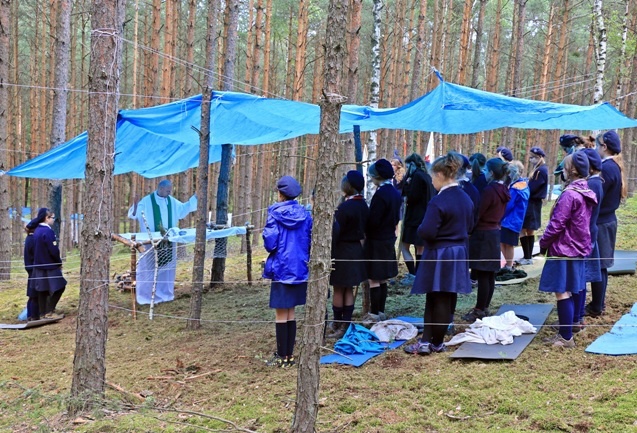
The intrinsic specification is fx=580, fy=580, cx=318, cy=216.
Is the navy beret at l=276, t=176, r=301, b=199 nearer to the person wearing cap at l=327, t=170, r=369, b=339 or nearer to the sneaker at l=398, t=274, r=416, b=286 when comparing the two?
the person wearing cap at l=327, t=170, r=369, b=339

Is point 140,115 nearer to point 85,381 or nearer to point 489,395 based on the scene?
point 85,381

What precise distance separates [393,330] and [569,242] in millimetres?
1775

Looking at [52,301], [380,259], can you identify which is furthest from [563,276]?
[52,301]

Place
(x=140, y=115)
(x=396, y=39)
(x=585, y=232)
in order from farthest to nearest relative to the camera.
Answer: (x=396, y=39) < (x=140, y=115) < (x=585, y=232)

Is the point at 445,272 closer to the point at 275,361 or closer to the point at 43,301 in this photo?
the point at 275,361

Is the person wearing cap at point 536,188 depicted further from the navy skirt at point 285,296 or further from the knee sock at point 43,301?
the knee sock at point 43,301

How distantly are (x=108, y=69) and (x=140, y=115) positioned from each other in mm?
2525

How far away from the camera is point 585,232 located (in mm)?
4719

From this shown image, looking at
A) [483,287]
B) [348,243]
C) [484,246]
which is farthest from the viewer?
[484,246]

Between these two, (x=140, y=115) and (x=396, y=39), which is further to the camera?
(x=396, y=39)

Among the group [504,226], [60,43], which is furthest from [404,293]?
[60,43]

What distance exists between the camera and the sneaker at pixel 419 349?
4879 millimetres

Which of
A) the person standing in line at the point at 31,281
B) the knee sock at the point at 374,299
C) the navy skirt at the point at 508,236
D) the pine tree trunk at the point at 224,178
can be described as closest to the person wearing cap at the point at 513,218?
the navy skirt at the point at 508,236

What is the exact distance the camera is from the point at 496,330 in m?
5.00
